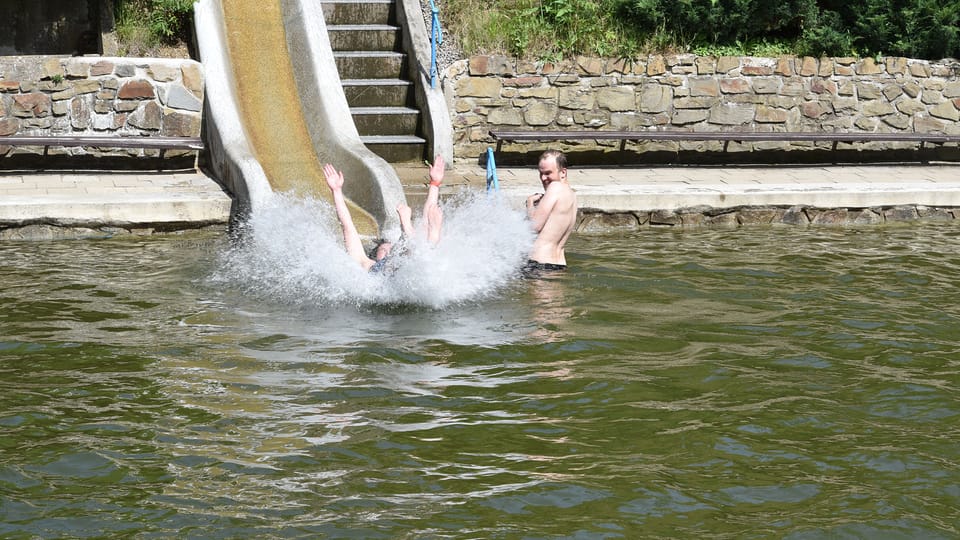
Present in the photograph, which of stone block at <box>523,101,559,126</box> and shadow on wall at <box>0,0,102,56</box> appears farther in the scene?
shadow on wall at <box>0,0,102,56</box>

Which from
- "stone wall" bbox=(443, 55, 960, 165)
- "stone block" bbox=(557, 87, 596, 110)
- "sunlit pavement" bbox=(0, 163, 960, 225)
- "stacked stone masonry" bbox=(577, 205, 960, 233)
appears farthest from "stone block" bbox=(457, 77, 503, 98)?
"stacked stone masonry" bbox=(577, 205, 960, 233)

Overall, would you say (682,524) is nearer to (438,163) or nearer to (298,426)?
(298,426)

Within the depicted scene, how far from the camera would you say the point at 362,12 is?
1451cm

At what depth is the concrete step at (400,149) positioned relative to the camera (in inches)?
520

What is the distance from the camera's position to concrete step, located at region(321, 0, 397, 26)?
1445 cm

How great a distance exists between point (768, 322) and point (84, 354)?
186 inches

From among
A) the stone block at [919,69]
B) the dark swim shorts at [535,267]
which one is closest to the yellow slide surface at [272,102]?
the dark swim shorts at [535,267]

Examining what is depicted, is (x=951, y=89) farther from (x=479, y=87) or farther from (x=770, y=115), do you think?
(x=479, y=87)

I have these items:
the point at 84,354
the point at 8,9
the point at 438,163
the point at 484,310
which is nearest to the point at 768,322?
the point at 484,310

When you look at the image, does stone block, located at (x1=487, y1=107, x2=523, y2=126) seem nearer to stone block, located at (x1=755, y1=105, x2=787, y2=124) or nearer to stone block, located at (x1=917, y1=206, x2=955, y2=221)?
stone block, located at (x1=755, y1=105, x2=787, y2=124)

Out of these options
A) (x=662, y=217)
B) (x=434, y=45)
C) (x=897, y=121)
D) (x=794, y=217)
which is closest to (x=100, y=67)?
(x=434, y=45)

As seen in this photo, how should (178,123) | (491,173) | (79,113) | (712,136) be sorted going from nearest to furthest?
1. (491,173)
2. (79,113)
3. (178,123)
4. (712,136)

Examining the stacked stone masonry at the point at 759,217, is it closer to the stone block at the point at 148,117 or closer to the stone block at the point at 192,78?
the stone block at the point at 192,78

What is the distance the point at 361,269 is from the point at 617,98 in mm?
6231
